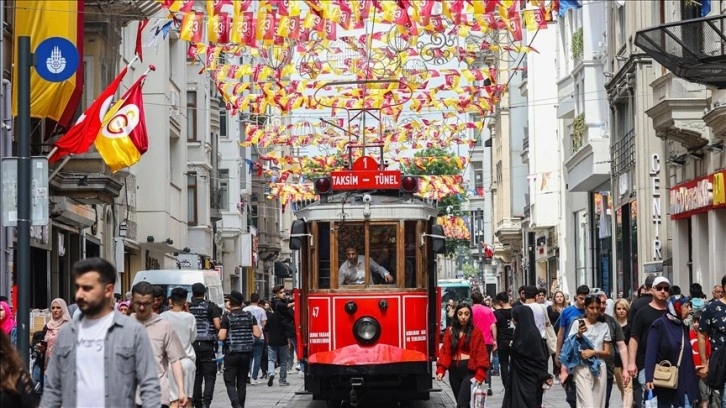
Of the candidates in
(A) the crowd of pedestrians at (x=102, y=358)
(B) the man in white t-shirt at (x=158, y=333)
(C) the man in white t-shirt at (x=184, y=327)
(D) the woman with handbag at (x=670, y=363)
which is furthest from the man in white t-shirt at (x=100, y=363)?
(D) the woman with handbag at (x=670, y=363)

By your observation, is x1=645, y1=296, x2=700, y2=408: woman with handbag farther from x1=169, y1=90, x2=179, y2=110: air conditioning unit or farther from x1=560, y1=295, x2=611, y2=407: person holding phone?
x1=169, y1=90, x2=179, y2=110: air conditioning unit

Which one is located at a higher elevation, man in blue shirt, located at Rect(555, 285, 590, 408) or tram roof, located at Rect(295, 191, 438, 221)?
tram roof, located at Rect(295, 191, 438, 221)

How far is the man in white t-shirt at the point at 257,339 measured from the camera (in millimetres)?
30062

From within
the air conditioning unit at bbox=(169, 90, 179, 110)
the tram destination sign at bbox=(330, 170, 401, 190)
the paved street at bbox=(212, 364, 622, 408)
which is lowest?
the paved street at bbox=(212, 364, 622, 408)

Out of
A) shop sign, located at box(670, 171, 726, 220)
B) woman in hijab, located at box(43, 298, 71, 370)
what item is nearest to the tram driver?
woman in hijab, located at box(43, 298, 71, 370)

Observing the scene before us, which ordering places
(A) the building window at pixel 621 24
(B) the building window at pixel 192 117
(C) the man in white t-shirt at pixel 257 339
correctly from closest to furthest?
(C) the man in white t-shirt at pixel 257 339 < (A) the building window at pixel 621 24 < (B) the building window at pixel 192 117

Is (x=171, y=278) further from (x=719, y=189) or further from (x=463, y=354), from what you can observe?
(x=463, y=354)

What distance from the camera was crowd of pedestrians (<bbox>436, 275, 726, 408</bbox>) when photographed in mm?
15250

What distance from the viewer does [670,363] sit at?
1536 centimetres

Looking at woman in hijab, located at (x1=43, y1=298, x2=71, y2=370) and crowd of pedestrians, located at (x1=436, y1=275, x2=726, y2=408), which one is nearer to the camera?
crowd of pedestrians, located at (x1=436, y1=275, x2=726, y2=408)

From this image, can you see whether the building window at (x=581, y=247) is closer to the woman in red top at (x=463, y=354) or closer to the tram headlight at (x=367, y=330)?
the tram headlight at (x=367, y=330)

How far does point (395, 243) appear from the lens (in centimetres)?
2089

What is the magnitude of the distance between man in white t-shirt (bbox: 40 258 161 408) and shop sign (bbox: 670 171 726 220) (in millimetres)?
19702

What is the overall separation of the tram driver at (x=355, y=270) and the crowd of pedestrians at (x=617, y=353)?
103 inches
